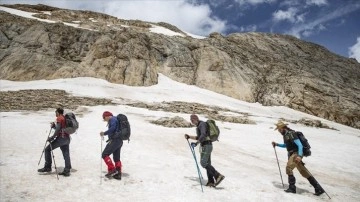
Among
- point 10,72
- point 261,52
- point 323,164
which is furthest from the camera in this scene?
point 261,52

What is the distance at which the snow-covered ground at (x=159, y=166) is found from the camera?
32.6 feet

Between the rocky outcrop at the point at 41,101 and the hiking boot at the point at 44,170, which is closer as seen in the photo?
the hiking boot at the point at 44,170

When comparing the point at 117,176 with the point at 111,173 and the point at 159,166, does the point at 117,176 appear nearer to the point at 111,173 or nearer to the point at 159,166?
the point at 111,173

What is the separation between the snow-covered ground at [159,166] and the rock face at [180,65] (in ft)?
93.8

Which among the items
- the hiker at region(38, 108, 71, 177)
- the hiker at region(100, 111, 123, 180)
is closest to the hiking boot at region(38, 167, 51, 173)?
the hiker at region(38, 108, 71, 177)

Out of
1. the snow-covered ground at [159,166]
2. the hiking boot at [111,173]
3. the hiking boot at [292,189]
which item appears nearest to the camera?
the snow-covered ground at [159,166]

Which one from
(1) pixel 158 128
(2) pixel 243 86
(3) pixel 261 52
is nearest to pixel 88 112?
(1) pixel 158 128

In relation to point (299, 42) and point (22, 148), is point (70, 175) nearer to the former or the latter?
point (22, 148)

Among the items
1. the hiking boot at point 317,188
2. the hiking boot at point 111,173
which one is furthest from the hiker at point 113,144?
the hiking boot at point 317,188

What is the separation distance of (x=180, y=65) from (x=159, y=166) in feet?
169

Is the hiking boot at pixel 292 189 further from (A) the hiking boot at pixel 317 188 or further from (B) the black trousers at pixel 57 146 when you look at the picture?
(B) the black trousers at pixel 57 146

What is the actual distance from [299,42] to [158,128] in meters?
71.0

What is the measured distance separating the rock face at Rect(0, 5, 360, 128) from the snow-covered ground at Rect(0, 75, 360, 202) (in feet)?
93.8

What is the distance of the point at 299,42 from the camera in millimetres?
85375
